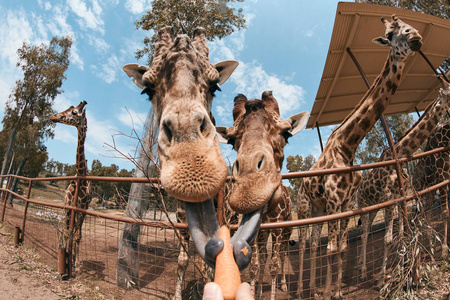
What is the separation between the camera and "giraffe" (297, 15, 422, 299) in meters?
2.94

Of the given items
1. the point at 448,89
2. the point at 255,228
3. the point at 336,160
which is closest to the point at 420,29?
the point at 448,89

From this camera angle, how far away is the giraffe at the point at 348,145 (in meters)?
2.94

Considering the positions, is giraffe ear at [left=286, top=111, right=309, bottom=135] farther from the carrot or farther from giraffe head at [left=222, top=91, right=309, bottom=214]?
the carrot

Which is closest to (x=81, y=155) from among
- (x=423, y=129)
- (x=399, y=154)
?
(x=399, y=154)

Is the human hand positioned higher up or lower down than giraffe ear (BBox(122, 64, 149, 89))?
lower down

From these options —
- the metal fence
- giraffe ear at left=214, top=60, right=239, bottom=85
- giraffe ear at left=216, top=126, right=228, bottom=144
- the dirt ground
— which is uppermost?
giraffe ear at left=214, top=60, right=239, bottom=85

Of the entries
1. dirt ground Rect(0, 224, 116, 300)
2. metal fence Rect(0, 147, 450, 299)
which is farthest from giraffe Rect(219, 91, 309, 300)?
dirt ground Rect(0, 224, 116, 300)

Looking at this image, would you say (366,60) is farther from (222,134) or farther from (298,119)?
(222,134)

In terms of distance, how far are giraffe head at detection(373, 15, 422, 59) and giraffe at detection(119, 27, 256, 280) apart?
2353mm

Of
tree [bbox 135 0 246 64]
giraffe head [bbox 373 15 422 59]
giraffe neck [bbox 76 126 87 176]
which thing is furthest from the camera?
tree [bbox 135 0 246 64]

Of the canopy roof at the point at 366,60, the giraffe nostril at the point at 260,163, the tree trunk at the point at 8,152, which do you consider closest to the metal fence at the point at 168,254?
the giraffe nostril at the point at 260,163

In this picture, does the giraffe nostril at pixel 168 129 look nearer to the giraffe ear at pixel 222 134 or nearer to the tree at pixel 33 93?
the giraffe ear at pixel 222 134

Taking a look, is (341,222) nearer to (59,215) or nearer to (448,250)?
(448,250)

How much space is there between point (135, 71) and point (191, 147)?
5.18ft
